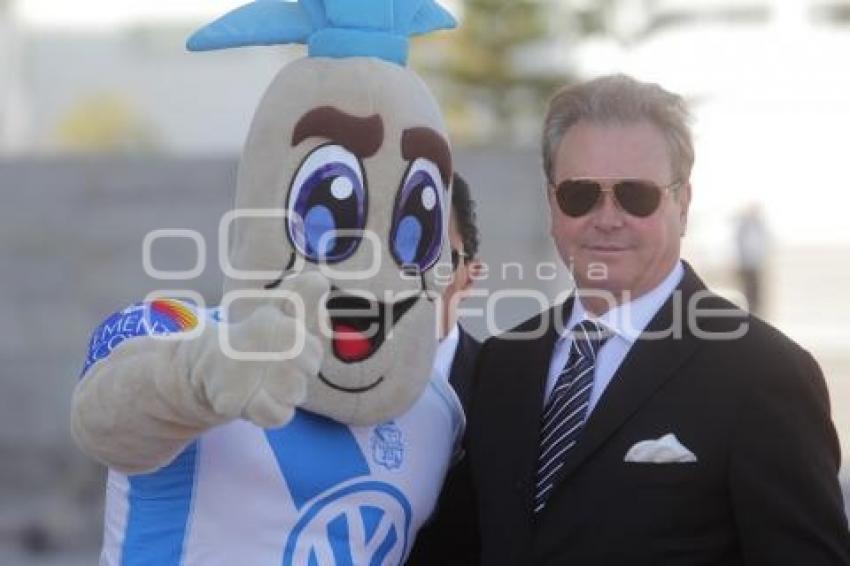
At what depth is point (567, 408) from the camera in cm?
346

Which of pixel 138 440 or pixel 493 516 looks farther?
pixel 493 516

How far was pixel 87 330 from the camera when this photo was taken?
10094 millimetres

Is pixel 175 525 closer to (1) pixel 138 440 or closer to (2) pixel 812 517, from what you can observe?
(1) pixel 138 440

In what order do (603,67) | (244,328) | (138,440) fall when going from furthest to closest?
1. (603,67)
2. (138,440)
3. (244,328)

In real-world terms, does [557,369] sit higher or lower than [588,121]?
lower

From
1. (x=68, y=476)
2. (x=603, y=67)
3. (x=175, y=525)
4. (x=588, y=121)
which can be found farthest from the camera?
(x=603, y=67)

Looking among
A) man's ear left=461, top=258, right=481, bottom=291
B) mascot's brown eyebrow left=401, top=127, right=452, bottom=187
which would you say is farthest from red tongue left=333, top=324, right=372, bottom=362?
man's ear left=461, top=258, right=481, bottom=291

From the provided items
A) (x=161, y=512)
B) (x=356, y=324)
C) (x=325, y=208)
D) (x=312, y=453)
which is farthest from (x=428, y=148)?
(x=161, y=512)

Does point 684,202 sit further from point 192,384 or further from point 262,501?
point 192,384

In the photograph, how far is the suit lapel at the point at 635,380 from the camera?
3314 mm

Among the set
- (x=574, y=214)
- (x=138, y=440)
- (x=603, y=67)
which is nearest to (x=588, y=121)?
(x=574, y=214)

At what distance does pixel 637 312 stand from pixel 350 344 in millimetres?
634

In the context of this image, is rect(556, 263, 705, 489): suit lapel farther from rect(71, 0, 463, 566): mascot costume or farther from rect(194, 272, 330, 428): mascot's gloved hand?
rect(194, 272, 330, 428): mascot's gloved hand

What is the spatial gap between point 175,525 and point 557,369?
871 mm
